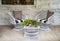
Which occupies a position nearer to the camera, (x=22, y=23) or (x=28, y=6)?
(x=22, y=23)

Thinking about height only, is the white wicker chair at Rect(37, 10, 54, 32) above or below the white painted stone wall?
below

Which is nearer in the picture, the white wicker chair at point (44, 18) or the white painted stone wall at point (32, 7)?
the white wicker chair at point (44, 18)

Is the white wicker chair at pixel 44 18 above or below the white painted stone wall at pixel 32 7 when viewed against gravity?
below

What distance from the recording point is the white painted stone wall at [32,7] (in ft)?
21.0

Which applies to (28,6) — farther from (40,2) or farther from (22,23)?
(22,23)

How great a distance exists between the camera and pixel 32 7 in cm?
641

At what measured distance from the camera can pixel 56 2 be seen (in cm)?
645

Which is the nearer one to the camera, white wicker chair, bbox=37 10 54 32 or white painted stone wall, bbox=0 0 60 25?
white wicker chair, bbox=37 10 54 32

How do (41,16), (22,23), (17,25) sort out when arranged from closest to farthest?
(22,23) < (17,25) < (41,16)

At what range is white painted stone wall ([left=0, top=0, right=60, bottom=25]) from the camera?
639cm

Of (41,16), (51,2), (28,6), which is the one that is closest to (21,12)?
(28,6)

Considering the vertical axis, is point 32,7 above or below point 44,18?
above

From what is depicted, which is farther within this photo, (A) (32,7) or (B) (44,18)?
(A) (32,7)

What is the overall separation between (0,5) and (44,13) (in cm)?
194
